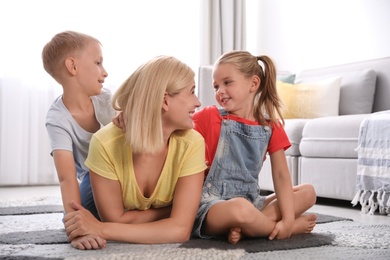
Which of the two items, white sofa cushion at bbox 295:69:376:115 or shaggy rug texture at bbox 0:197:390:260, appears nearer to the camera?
shaggy rug texture at bbox 0:197:390:260

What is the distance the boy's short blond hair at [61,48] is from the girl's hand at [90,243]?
62cm

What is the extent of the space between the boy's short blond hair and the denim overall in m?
0.54

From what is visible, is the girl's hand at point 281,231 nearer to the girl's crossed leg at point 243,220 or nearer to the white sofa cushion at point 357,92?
the girl's crossed leg at point 243,220

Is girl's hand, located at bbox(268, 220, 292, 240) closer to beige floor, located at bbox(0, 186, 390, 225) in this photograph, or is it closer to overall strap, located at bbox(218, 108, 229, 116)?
overall strap, located at bbox(218, 108, 229, 116)

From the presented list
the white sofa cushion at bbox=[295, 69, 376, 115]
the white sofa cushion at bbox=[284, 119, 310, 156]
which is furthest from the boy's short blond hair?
the white sofa cushion at bbox=[295, 69, 376, 115]

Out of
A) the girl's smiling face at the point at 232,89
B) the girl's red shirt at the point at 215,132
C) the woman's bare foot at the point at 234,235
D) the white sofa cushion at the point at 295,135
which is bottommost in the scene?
the white sofa cushion at the point at 295,135

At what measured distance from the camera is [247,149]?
189 centimetres

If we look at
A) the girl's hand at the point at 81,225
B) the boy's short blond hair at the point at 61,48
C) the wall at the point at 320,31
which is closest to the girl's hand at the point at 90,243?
the girl's hand at the point at 81,225

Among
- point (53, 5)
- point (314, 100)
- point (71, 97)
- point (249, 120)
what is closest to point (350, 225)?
point (249, 120)

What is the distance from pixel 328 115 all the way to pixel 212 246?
2.36m

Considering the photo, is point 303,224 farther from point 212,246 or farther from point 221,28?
point 221,28

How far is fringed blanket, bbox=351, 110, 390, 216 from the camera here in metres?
2.67

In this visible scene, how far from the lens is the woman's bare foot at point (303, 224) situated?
6.11 feet

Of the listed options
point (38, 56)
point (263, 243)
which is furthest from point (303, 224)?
point (38, 56)
